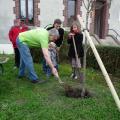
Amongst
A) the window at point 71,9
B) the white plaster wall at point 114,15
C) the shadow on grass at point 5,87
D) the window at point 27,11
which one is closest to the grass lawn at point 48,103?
the shadow on grass at point 5,87

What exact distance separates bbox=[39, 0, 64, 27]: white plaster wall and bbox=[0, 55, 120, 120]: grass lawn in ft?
35.5

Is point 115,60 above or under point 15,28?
under

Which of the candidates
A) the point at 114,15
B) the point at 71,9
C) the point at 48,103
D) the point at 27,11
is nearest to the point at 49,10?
the point at 27,11

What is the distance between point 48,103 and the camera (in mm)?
6844

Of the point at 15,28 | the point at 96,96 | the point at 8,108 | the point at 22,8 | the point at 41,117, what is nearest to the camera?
the point at 41,117

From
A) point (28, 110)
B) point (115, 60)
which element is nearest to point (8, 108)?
point (28, 110)

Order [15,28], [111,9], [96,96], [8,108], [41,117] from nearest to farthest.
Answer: [41,117], [8,108], [96,96], [15,28], [111,9]

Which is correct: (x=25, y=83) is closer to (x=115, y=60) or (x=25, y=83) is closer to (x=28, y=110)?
(x=28, y=110)

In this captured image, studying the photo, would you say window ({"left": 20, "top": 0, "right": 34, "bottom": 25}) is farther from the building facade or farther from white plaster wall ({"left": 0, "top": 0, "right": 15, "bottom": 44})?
white plaster wall ({"left": 0, "top": 0, "right": 15, "bottom": 44})

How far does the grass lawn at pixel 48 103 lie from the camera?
6.14 meters

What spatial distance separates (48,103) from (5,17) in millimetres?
12626

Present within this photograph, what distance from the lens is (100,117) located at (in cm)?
610

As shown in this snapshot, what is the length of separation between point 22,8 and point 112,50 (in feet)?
26.9

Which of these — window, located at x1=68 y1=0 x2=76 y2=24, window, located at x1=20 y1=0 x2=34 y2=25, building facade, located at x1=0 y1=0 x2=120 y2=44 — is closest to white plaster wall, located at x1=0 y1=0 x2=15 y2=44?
building facade, located at x1=0 y1=0 x2=120 y2=44
